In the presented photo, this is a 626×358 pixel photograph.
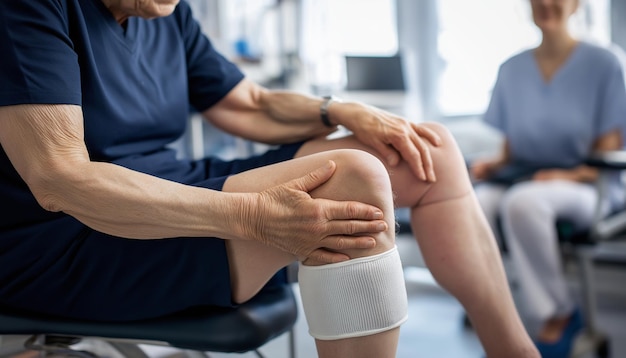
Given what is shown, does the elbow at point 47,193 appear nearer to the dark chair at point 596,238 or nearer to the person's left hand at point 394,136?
the person's left hand at point 394,136

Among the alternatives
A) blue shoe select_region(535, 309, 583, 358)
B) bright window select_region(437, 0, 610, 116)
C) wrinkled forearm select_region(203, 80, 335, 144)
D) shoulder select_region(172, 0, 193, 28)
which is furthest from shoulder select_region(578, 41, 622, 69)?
shoulder select_region(172, 0, 193, 28)

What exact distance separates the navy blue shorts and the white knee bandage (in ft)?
0.44

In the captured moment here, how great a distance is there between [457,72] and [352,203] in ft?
9.94

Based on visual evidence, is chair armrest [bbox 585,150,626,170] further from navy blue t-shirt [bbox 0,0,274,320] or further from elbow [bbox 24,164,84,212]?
elbow [bbox 24,164,84,212]

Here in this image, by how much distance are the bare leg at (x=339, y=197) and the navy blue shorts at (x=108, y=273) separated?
2cm

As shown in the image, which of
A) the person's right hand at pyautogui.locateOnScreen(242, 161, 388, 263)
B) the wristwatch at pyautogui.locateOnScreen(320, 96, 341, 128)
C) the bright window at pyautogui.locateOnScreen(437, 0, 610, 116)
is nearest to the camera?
the person's right hand at pyautogui.locateOnScreen(242, 161, 388, 263)

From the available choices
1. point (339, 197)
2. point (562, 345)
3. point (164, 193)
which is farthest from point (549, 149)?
point (164, 193)

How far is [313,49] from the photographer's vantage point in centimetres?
376

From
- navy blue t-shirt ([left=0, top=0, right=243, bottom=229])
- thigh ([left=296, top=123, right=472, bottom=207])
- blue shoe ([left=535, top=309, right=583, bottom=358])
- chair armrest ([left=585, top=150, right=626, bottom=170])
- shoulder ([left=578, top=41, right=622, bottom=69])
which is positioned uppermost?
navy blue t-shirt ([left=0, top=0, right=243, bottom=229])

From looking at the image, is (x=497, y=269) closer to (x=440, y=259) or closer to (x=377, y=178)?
(x=440, y=259)

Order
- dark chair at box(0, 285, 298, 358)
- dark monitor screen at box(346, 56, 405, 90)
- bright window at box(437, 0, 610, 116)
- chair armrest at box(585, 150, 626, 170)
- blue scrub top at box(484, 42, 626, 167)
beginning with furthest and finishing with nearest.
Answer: bright window at box(437, 0, 610, 116) < dark monitor screen at box(346, 56, 405, 90) < blue scrub top at box(484, 42, 626, 167) < chair armrest at box(585, 150, 626, 170) < dark chair at box(0, 285, 298, 358)

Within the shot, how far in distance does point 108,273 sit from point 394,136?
44cm

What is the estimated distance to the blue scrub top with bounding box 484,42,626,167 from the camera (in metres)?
2.03

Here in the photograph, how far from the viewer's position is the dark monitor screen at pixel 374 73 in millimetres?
3090
